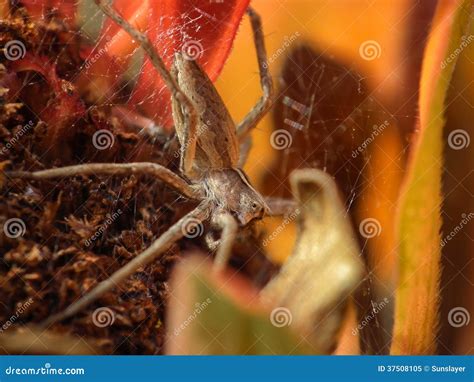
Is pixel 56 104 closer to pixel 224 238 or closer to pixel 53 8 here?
pixel 53 8

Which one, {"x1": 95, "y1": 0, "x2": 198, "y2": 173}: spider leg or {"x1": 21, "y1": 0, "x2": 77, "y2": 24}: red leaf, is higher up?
{"x1": 95, "y1": 0, "x2": 198, "y2": 173}: spider leg

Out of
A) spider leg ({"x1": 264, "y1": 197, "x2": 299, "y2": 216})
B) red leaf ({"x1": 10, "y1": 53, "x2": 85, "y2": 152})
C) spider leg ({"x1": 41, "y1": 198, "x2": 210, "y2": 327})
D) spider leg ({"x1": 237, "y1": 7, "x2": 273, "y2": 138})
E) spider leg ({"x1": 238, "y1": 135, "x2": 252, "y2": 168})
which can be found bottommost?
spider leg ({"x1": 41, "y1": 198, "x2": 210, "y2": 327})

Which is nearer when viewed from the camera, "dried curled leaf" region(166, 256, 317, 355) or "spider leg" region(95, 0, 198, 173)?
"spider leg" region(95, 0, 198, 173)

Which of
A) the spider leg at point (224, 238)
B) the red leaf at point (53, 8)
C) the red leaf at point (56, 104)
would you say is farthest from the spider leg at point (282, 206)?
the red leaf at point (53, 8)

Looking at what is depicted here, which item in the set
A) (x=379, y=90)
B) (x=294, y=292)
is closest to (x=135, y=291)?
(x=294, y=292)

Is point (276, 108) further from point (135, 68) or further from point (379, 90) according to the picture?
point (135, 68)

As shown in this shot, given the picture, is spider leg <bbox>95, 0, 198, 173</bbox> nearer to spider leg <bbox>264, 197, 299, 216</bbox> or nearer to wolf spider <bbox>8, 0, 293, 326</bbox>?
wolf spider <bbox>8, 0, 293, 326</bbox>

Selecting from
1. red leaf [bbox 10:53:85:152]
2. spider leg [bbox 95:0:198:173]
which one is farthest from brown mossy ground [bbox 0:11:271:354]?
spider leg [bbox 95:0:198:173]

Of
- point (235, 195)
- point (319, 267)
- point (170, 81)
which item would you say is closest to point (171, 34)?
point (170, 81)
